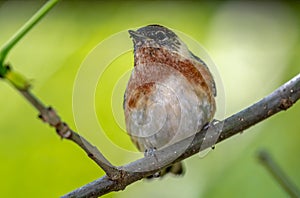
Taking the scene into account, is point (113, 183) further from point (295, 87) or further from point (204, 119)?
point (204, 119)

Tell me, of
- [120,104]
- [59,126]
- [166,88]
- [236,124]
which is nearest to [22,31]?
[59,126]

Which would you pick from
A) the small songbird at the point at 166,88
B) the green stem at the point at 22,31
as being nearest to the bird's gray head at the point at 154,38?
the small songbird at the point at 166,88

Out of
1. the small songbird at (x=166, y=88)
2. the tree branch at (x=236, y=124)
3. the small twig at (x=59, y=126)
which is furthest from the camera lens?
the small songbird at (x=166, y=88)

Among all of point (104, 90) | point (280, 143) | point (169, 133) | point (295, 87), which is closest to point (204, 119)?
point (169, 133)

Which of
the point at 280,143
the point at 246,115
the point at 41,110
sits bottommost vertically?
the point at 280,143

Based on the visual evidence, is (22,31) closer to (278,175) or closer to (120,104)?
(278,175)

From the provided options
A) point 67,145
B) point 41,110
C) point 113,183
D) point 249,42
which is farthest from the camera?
point 249,42

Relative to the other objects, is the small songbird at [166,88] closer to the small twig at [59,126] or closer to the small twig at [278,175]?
the small twig at [278,175]
